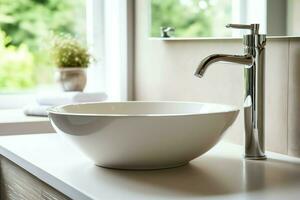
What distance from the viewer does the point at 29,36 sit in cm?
248

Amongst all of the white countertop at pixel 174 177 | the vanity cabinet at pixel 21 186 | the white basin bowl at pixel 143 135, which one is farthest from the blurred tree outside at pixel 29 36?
the white basin bowl at pixel 143 135

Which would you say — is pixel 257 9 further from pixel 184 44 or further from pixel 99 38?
pixel 99 38

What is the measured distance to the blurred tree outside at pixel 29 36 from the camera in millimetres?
2441

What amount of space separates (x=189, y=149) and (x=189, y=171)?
2.2 inches

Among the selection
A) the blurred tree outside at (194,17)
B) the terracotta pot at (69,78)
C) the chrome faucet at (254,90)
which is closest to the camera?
the chrome faucet at (254,90)

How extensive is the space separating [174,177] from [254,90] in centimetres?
34

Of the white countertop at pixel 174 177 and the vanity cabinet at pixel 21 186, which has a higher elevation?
the white countertop at pixel 174 177

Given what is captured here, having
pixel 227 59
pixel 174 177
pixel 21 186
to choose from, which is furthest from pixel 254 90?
pixel 21 186

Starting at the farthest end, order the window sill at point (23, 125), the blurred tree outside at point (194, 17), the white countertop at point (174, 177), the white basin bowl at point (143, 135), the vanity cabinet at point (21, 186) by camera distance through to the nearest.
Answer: the window sill at point (23, 125) < the blurred tree outside at point (194, 17) < the vanity cabinet at point (21, 186) < the white basin bowl at point (143, 135) < the white countertop at point (174, 177)

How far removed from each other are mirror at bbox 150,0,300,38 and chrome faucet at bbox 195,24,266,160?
99mm

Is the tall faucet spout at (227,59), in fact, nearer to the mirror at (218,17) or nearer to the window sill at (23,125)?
the mirror at (218,17)

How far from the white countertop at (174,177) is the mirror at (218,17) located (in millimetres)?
334

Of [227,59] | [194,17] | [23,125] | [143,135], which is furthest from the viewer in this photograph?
[23,125]

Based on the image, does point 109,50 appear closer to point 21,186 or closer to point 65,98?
point 65,98
